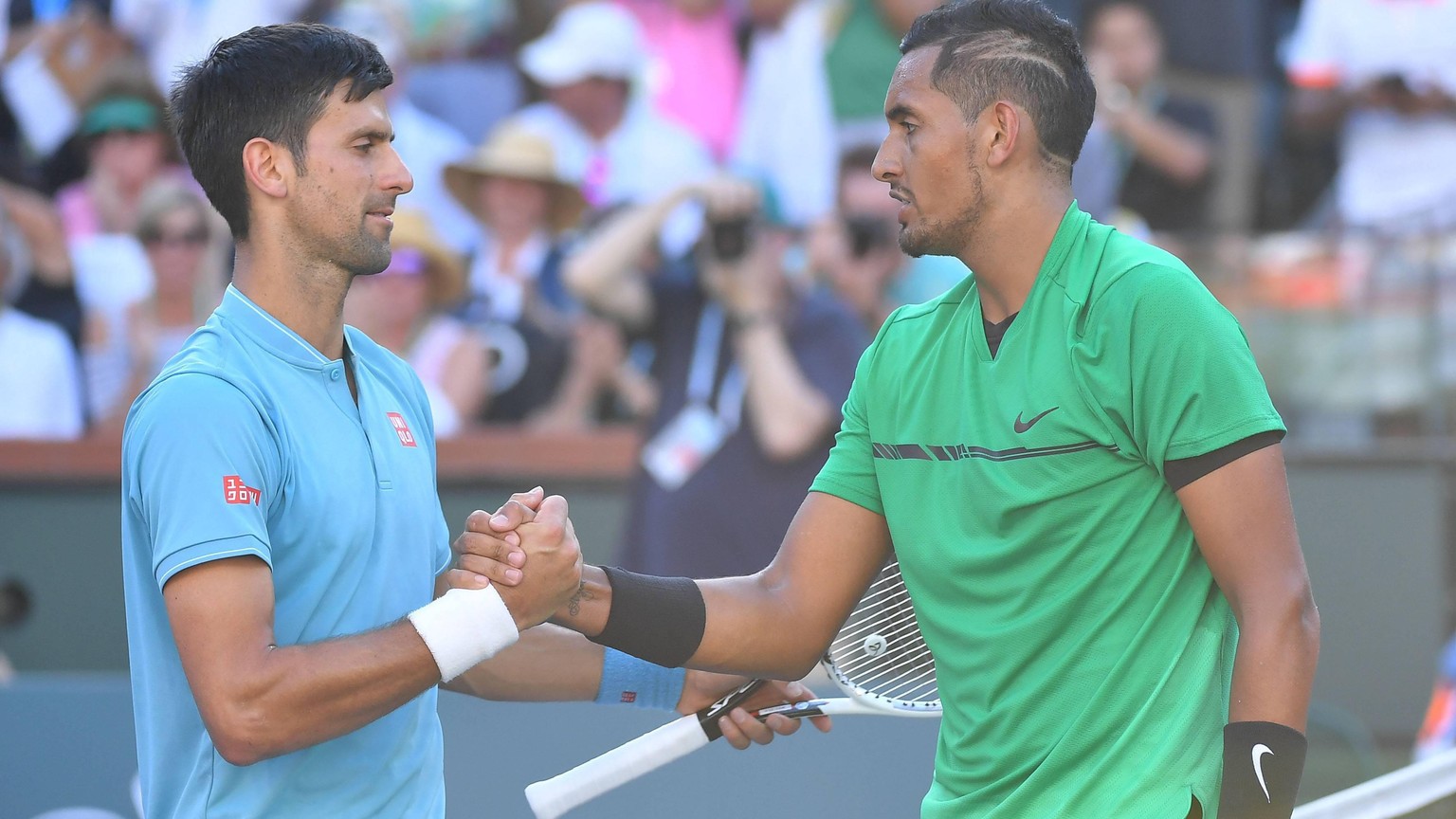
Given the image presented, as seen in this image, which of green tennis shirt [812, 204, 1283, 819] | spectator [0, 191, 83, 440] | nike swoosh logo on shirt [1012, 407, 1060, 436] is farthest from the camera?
spectator [0, 191, 83, 440]

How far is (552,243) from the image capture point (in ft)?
24.7

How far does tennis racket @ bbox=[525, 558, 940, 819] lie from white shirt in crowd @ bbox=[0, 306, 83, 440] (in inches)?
195

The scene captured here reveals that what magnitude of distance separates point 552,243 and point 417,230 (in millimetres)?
649

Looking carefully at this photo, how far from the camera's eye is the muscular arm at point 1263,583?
2377 millimetres

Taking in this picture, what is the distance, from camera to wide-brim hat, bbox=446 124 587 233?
24.4ft

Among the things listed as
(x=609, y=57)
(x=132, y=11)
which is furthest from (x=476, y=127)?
(x=132, y=11)

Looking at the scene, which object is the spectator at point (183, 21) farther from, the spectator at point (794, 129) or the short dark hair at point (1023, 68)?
the short dark hair at point (1023, 68)

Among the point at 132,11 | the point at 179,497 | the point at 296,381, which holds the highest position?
the point at 132,11

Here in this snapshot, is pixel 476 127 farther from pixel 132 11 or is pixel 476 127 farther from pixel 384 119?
pixel 384 119

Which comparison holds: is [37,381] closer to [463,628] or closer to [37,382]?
[37,382]

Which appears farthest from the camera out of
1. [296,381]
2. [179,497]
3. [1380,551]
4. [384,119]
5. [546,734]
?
[1380,551]

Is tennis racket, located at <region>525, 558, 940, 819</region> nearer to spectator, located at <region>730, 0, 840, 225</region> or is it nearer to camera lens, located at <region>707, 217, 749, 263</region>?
camera lens, located at <region>707, 217, 749, 263</region>

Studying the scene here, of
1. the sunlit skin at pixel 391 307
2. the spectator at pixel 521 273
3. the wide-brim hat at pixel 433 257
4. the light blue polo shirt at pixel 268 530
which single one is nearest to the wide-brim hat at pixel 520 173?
the spectator at pixel 521 273

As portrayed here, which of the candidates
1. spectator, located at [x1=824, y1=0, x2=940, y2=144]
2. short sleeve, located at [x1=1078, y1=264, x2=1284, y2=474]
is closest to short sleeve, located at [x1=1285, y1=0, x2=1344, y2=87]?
spectator, located at [x1=824, y1=0, x2=940, y2=144]
